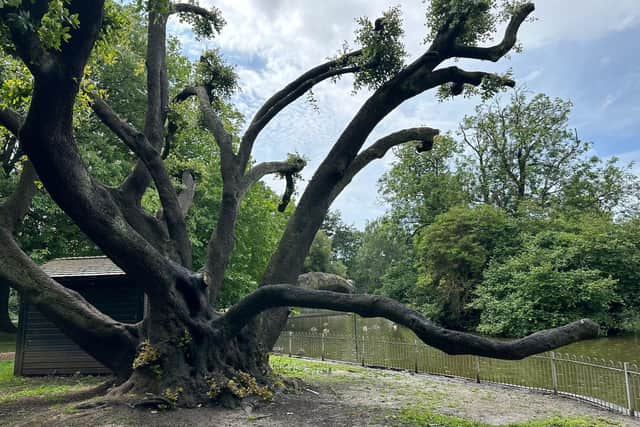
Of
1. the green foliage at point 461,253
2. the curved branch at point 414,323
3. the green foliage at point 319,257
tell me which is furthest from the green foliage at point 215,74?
the green foliage at point 319,257

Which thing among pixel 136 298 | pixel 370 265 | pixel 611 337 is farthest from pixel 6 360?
pixel 370 265

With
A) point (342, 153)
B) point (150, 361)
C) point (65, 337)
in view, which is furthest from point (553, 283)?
point (65, 337)

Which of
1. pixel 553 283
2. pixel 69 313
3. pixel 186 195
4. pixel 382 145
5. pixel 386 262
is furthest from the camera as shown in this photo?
pixel 386 262

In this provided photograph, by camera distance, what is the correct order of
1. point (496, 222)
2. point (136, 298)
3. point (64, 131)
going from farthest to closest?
point (496, 222) → point (136, 298) → point (64, 131)

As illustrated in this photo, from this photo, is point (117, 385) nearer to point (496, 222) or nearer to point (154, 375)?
point (154, 375)

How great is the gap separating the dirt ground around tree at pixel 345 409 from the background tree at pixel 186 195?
59 centimetres

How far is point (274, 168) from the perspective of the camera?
1126cm

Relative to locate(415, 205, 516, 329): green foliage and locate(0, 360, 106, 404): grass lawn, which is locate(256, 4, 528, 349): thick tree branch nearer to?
locate(0, 360, 106, 404): grass lawn

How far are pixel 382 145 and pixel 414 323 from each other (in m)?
5.59

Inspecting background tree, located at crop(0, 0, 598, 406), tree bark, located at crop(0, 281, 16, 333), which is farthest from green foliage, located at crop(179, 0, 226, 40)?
tree bark, located at crop(0, 281, 16, 333)

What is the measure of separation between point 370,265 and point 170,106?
44.4 m

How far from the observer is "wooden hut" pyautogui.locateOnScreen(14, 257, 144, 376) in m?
11.9

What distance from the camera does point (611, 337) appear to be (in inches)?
742

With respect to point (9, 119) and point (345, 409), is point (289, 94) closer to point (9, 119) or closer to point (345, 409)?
point (9, 119)
